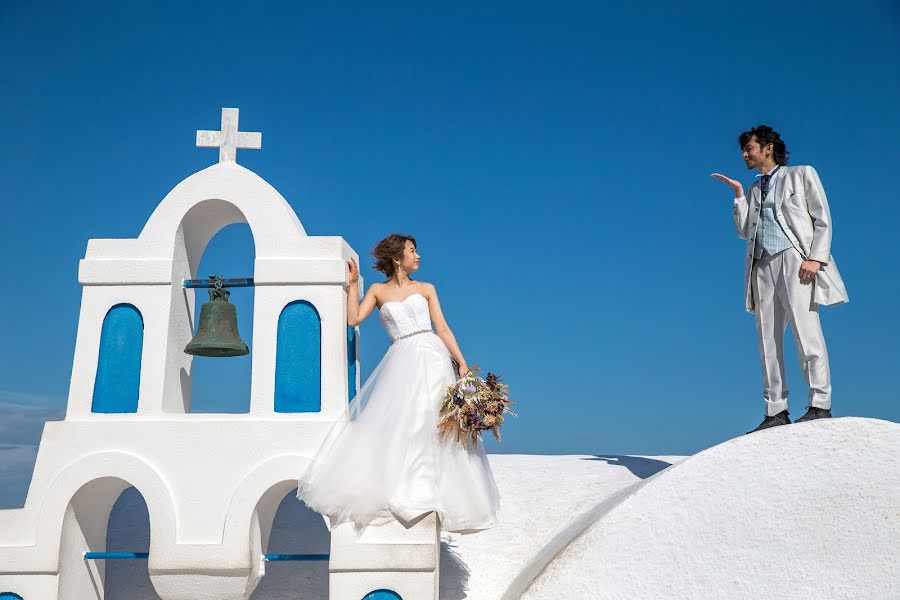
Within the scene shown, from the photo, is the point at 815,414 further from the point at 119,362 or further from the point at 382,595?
the point at 119,362

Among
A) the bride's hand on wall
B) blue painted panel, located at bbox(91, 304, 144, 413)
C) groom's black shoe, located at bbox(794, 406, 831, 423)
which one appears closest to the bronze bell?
blue painted panel, located at bbox(91, 304, 144, 413)

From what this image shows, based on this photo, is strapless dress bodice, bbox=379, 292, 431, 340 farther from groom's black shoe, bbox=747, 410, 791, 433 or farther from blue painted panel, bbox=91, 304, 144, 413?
groom's black shoe, bbox=747, 410, 791, 433

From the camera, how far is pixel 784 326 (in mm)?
7602

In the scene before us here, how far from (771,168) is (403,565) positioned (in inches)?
182

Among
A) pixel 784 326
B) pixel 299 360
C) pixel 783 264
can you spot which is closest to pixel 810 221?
pixel 783 264

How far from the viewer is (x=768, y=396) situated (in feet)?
24.8

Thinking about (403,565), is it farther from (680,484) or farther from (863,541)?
(863,541)

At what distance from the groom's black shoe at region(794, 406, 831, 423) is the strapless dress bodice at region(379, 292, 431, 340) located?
3.19 m

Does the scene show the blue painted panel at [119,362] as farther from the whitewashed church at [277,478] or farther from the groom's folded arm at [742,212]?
the groom's folded arm at [742,212]

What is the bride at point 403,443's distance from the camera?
6559 millimetres

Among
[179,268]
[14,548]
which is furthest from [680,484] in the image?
[14,548]

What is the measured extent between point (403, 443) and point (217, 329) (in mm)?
2002

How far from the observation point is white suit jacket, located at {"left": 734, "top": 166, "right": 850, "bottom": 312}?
23.6 feet

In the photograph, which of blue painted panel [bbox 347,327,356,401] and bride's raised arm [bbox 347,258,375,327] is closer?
bride's raised arm [bbox 347,258,375,327]
